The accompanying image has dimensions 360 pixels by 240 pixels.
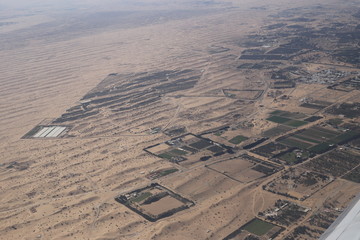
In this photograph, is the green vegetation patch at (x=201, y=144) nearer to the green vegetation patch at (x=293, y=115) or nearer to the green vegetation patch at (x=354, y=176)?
the green vegetation patch at (x=293, y=115)

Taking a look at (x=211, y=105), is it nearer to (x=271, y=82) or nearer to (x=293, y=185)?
(x=271, y=82)

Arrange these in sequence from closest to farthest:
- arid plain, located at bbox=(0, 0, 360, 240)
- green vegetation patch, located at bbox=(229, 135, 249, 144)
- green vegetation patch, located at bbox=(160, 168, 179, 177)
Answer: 1. arid plain, located at bbox=(0, 0, 360, 240)
2. green vegetation patch, located at bbox=(160, 168, 179, 177)
3. green vegetation patch, located at bbox=(229, 135, 249, 144)

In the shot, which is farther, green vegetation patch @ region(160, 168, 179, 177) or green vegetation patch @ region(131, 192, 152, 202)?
green vegetation patch @ region(160, 168, 179, 177)

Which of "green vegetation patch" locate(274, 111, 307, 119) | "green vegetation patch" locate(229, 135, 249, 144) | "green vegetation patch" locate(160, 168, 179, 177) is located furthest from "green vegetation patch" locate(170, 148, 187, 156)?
"green vegetation patch" locate(274, 111, 307, 119)

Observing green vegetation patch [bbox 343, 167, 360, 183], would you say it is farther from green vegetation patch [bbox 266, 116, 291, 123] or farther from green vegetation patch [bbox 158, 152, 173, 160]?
green vegetation patch [bbox 158, 152, 173, 160]

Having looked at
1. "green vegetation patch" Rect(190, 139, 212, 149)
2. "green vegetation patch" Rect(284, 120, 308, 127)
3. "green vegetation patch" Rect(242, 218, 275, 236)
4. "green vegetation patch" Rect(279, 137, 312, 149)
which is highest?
"green vegetation patch" Rect(190, 139, 212, 149)

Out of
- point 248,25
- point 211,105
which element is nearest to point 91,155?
point 211,105

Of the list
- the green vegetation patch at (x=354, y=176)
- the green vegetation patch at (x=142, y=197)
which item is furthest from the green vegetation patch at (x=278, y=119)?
the green vegetation patch at (x=142, y=197)
